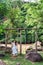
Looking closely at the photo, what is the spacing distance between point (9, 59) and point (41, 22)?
2520 mm

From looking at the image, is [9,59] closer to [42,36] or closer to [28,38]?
[42,36]

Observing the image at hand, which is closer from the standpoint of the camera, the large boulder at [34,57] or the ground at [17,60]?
the ground at [17,60]

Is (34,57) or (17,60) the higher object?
(34,57)

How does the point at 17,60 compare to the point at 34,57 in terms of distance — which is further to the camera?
the point at 17,60

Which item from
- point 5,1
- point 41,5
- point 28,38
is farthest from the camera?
point 28,38

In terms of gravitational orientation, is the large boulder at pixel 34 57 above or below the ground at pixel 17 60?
above

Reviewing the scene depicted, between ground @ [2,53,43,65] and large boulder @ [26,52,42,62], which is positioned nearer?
ground @ [2,53,43,65]

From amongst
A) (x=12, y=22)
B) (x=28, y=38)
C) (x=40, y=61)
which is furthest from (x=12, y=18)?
(x=28, y=38)

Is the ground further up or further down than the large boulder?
further down

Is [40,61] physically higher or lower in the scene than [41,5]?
lower

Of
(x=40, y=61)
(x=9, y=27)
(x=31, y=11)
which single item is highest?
(x=31, y=11)

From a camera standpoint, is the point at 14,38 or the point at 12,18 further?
the point at 14,38

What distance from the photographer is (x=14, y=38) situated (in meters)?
19.0

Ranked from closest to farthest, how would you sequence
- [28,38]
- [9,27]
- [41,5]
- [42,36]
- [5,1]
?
[5,1] → [41,5] → [9,27] → [42,36] → [28,38]
